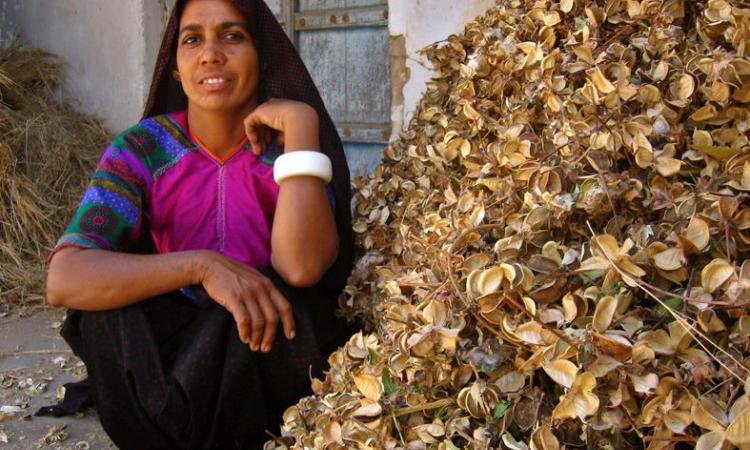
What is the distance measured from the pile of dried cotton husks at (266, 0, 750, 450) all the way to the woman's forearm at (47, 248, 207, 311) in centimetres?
54

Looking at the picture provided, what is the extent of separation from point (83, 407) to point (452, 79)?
1.63m

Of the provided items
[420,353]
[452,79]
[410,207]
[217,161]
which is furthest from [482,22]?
[420,353]

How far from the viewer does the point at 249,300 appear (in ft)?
7.07

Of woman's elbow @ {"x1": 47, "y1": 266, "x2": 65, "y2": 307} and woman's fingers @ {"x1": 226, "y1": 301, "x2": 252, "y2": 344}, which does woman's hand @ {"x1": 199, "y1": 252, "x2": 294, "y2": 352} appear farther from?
woman's elbow @ {"x1": 47, "y1": 266, "x2": 65, "y2": 307}

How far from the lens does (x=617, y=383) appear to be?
4.03ft

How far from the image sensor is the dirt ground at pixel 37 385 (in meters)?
2.60

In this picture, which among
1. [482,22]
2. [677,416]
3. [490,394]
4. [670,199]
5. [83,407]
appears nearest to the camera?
[677,416]

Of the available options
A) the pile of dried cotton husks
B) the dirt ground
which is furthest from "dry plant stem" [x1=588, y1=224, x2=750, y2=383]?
the dirt ground

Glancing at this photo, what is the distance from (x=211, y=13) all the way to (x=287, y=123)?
39cm

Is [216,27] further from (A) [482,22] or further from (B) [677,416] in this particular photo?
(B) [677,416]

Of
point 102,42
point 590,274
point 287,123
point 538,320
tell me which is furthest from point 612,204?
point 102,42

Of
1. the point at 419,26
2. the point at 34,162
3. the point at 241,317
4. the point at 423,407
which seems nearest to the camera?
the point at 423,407

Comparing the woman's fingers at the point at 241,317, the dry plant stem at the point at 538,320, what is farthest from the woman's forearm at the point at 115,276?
the dry plant stem at the point at 538,320

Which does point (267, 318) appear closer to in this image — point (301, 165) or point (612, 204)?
point (301, 165)
